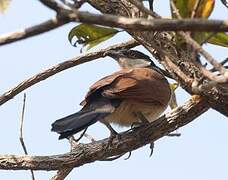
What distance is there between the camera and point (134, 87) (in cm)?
389

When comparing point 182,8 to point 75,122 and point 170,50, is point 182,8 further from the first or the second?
point 75,122

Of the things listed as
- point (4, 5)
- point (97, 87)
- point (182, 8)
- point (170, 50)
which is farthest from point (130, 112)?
point (4, 5)

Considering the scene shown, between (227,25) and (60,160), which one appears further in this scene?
(60,160)

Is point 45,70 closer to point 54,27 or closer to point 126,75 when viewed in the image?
point 126,75

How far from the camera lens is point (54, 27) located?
118cm

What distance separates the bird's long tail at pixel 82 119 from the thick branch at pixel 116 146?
0.44 ft

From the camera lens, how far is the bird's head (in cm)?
421

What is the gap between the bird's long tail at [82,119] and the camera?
282cm

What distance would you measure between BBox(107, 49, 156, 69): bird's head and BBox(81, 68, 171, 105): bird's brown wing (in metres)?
0.14

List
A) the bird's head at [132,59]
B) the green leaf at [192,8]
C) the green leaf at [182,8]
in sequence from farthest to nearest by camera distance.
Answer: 1. the bird's head at [132,59]
2. the green leaf at [182,8]
3. the green leaf at [192,8]

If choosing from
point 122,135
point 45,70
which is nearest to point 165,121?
point 122,135

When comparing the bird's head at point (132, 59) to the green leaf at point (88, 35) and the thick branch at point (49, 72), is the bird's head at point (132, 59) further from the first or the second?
the green leaf at point (88, 35)

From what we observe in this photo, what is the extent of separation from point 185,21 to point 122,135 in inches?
83.4

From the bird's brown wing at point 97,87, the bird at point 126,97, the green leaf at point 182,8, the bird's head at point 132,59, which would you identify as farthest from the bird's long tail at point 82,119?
the green leaf at point 182,8
